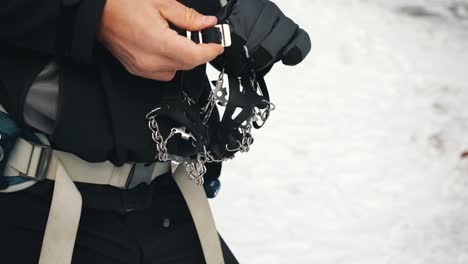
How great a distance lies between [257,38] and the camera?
1033 millimetres

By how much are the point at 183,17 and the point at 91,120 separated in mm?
216

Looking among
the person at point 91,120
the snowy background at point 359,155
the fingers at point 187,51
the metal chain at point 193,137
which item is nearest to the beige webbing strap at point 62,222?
the person at point 91,120

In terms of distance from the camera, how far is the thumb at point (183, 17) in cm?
94

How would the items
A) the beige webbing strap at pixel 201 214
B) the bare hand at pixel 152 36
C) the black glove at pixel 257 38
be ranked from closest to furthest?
the bare hand at pixel 152 36 < the black glove at pixel 257 38 < the beige webbing strap at pixel 201 214

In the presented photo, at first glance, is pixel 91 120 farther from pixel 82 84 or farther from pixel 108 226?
pixel 108 226

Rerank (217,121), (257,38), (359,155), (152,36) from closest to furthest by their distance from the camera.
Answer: (152,36) < (257,38) < (217,121) < (359,155)

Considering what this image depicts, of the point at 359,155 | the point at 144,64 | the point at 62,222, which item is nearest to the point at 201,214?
the point at 62,222

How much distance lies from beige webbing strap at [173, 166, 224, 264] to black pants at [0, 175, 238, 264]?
0.10ft

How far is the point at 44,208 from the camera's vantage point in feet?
3.57

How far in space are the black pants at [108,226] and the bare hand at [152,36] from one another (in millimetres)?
266

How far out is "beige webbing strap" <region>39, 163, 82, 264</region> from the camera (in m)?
1.04

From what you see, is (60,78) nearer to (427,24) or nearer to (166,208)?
(166,208)

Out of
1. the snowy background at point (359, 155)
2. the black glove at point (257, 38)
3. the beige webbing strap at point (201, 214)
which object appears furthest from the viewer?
the snowy background at point (359, 155)

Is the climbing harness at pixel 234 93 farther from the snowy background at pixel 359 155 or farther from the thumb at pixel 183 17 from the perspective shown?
the snowy background at pixel 359 155
